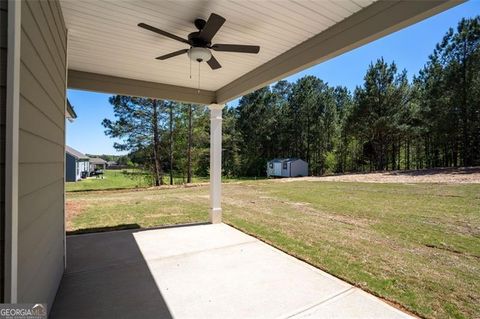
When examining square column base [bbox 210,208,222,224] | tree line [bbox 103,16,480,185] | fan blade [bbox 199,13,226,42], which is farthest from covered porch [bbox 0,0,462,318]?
tree line [bbox 103,16,480,185]

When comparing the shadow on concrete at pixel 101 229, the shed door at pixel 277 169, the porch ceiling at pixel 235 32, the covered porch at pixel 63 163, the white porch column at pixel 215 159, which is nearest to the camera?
the covered porch at pixel 63 163

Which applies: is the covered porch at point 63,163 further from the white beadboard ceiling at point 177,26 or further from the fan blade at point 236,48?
the fan blade at point 236,48

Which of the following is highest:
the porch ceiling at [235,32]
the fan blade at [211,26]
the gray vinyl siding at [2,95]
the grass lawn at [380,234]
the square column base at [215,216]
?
Answer: the porch ceiling at [235,32]

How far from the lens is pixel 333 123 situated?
2689 centimetres

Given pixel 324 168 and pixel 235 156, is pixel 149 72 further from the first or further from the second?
pixel 324 168

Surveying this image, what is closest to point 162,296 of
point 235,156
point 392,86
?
point 392,86

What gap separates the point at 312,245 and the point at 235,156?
24.2 metres

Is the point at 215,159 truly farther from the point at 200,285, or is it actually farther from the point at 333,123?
the point at 333,123

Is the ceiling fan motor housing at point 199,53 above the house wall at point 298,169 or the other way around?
above

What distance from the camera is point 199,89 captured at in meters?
5.34

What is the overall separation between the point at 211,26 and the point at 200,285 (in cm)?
256

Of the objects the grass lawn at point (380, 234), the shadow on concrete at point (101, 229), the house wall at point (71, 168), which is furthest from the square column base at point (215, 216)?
the house wall at point (71, 168)

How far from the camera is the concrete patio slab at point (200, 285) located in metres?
2.31

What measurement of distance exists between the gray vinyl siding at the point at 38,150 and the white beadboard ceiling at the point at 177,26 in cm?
52
